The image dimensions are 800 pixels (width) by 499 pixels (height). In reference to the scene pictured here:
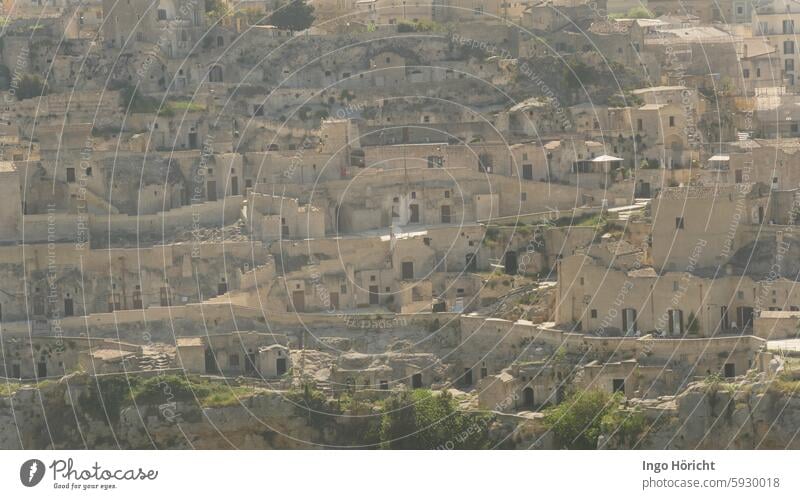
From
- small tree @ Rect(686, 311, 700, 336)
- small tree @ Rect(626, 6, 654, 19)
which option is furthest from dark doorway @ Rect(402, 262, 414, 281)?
small tree @ Rect(626, 6, 654, 19)

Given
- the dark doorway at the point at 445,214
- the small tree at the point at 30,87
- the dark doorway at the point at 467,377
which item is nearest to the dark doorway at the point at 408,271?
the dark doorway at the point at 445,214

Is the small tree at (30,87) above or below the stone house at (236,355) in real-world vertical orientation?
above

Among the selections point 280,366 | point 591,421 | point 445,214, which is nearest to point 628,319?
point 591,421

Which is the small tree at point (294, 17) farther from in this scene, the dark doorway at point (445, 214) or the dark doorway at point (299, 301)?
the dark doorway at point (299, 301)

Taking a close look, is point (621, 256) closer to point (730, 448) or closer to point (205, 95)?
point (730, 448)

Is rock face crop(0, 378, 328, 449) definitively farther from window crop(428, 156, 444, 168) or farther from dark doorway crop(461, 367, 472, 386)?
window crop(428, 156, 444, 168)

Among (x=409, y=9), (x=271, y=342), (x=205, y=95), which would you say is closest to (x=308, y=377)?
(x=271, y=342)
